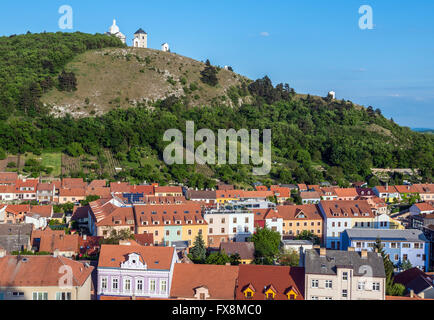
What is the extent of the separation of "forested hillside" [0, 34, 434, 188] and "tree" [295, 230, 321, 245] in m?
19.5

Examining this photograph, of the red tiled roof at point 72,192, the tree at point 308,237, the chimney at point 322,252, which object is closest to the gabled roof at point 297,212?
the tree at point 308,237

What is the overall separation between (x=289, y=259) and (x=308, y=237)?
356 inches

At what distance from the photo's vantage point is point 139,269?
1886 centimetres

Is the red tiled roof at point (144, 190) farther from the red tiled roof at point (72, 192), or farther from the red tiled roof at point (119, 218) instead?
the red tiled roof at point (119, 218)

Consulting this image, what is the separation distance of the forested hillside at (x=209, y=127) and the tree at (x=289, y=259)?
1062 inches

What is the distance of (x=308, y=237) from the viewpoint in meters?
33.8

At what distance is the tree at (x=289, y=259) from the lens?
80.7 ft

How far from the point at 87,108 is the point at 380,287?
6582cm

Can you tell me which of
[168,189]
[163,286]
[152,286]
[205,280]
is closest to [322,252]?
[205,280]

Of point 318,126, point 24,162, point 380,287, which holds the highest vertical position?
point 318,126

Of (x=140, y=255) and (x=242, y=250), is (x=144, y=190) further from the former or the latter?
(x=140, y=255)
